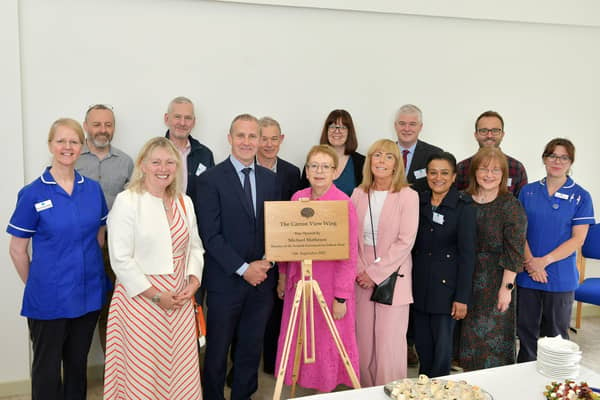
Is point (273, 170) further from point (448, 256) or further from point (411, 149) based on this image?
point (448, 256)

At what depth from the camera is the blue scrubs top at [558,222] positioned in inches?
146

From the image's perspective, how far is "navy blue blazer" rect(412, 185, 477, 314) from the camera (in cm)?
334

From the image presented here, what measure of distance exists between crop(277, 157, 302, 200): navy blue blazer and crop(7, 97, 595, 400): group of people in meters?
0.03

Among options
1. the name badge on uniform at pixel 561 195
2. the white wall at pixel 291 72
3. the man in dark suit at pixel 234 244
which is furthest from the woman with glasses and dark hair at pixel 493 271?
the white wall at pixel 291 72

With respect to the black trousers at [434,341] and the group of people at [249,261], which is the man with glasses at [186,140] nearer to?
the group of people at [249,261]

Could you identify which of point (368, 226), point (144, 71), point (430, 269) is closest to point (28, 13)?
point (144, 71)

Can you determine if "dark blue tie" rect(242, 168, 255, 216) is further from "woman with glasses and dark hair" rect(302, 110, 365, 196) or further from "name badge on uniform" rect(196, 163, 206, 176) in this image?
"woman with glasses and dark hair" rect(302, 110, 365, 196)

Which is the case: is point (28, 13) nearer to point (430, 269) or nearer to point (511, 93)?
point (430, 269)

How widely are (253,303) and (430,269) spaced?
121 cm

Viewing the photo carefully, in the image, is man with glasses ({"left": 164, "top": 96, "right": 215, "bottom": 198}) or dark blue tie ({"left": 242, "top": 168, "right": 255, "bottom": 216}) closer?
dark blue tie ({"left": 242, "top": 168, "right": 255, "bottom": 216})

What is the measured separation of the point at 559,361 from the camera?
226 centimetres

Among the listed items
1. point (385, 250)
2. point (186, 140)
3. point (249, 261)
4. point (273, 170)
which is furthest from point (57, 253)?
point (385, 250)

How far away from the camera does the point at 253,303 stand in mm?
3371

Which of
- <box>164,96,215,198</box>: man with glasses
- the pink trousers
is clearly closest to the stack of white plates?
the pink trousers
